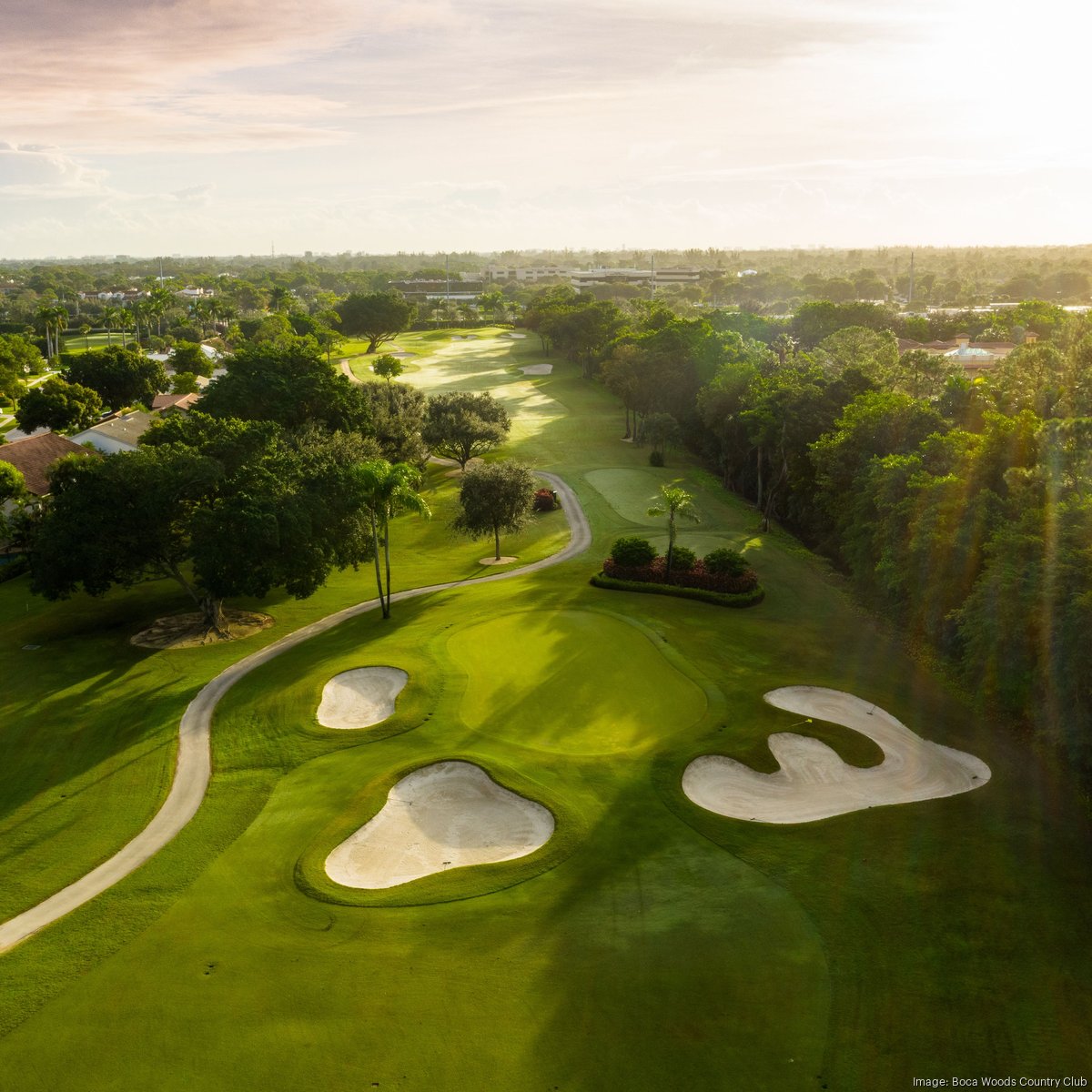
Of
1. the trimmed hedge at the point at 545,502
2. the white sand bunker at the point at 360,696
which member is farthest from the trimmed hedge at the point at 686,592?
the trimmed hedge at the point at 545,502

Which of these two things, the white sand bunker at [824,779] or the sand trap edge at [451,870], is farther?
the white sand bunker at [824,779]

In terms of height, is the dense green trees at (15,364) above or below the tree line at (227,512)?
above

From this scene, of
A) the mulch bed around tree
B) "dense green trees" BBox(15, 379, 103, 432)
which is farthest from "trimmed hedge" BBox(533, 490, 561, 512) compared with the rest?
"dense green trees" BBox(15, 379, 103, 432)

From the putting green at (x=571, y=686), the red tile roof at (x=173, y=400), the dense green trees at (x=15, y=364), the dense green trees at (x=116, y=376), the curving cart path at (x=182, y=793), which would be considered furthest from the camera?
the dense green trees at (x=15, y=364)

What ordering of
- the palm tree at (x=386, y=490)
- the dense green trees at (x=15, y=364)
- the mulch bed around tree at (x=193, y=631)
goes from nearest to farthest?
the mulch bed around tree at (x=193, y=631), the palm tree at (x=386, y=490), the dense green trees at (x=15, y=364)

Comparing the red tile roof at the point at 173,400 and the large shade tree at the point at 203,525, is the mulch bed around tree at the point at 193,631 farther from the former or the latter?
the red tile roof at the point at 173,400

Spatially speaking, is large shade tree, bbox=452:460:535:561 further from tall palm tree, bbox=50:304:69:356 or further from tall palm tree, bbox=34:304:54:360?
tall palm tree, bbox=50:304:69:356

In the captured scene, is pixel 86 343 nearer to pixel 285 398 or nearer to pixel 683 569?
pixel 285 398
